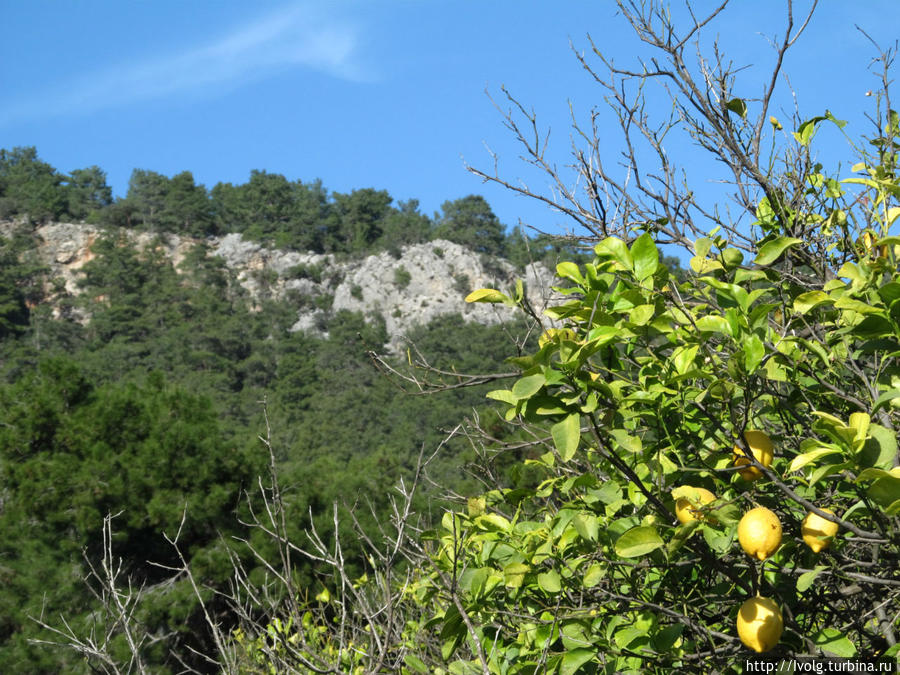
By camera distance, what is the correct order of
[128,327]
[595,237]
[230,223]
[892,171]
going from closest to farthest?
[892,171], [595,237], [128,327], [230,223]

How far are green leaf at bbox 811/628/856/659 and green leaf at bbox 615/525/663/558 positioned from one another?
30 centimetres

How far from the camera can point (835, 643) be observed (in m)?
1.15

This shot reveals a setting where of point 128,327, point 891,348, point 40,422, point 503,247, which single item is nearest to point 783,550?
point 891,348

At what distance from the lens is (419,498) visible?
9.12 metres

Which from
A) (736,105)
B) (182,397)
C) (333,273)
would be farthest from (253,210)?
(736,105)

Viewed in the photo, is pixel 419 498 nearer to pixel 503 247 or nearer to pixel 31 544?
pixel 31 544

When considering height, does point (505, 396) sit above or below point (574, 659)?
above

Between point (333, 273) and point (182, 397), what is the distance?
140 ft

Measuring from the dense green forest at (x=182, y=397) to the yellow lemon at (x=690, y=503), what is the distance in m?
0.80

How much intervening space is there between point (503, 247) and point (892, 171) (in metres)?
53.0

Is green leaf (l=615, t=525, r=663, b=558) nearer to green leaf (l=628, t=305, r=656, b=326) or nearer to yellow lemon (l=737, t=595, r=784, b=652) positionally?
yellow lemon (l=737, t=595, r=784, b=652)

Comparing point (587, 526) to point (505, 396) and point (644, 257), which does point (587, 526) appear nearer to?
point (505, 396)

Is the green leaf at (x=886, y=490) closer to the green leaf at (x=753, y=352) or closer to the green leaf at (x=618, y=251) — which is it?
the green leaf at (x=753, y=352)

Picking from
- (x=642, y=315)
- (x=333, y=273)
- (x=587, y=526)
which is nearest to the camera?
(x=642, y=315)
